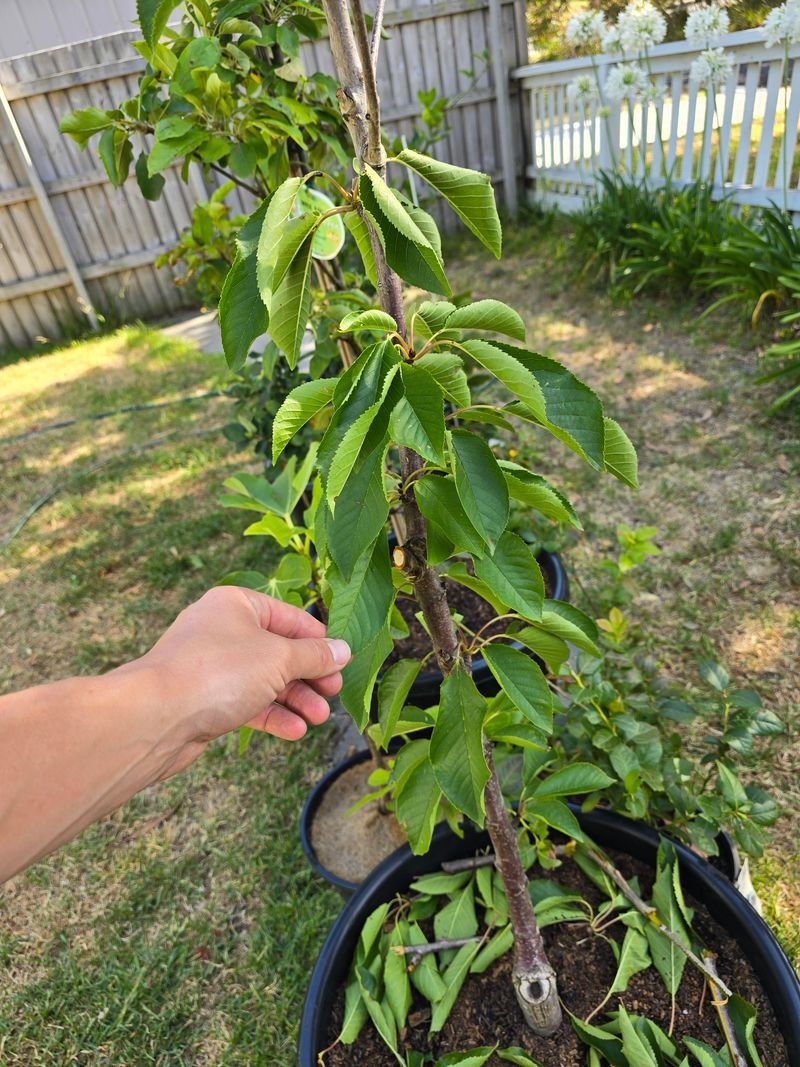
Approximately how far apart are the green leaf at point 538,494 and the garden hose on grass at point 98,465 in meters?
3.20

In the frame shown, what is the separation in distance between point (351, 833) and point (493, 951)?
2.31 feet

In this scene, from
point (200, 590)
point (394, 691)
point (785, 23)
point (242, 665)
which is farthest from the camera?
point (785, 23)

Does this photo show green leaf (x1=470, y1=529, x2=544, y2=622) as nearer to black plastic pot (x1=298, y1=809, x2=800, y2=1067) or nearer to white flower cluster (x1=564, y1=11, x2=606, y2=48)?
black plastic pot (x1=298, y1=809, x2=800, y2=1067)

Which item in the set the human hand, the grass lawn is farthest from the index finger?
the grass lawn

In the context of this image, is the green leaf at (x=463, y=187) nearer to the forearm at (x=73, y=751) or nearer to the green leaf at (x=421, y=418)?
the green leaf at (x=421, y=418)

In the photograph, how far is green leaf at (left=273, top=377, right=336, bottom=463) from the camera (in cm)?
82

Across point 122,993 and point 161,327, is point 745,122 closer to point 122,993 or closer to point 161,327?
point 161,327

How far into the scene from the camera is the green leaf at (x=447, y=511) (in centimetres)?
82

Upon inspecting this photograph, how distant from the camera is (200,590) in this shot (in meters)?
3.02

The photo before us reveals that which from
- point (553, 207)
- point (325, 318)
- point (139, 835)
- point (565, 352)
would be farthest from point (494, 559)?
point (553, 207)

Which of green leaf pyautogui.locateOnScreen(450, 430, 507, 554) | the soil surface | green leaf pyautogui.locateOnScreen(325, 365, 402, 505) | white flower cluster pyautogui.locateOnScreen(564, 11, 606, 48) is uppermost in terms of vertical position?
white flower cluster pyautogui.locateOnScreen(564, 11, 606, 48)

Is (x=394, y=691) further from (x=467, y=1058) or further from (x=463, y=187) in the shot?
(x=463, y=187)

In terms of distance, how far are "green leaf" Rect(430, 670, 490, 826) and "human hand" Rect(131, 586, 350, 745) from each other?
17cm

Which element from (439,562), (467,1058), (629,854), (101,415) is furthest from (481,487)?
(101,415)
